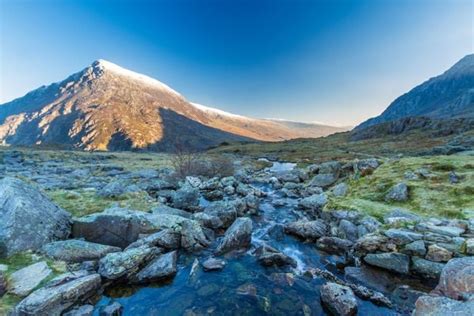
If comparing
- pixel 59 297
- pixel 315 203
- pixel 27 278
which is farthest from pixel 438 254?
pixel 27 278

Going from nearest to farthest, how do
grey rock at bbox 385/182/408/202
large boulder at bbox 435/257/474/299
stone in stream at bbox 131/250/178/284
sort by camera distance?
large boulder at bbox 435/257/474/299, stone in stream at bbox 131/250/178/284, grey rock at bbox 385/182/408/202

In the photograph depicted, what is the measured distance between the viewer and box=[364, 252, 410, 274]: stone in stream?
38.5 feet

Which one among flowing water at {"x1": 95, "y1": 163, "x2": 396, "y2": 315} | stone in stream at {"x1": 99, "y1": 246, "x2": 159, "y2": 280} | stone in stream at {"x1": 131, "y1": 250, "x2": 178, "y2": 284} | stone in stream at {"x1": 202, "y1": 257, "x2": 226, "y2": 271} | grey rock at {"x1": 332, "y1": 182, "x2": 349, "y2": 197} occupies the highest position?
grey rock at {"x1": 332, "y1": 182, "x2": 349, "y2": 197}

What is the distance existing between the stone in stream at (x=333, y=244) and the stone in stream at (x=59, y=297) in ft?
40.3

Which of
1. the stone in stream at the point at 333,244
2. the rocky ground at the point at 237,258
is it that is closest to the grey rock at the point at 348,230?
the rocky ground at the point at 237,258

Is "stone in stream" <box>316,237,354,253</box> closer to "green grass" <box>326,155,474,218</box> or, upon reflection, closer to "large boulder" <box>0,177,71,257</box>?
"green grass" <box>326,155,474,218</box>

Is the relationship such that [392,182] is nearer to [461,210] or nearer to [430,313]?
[461,210]

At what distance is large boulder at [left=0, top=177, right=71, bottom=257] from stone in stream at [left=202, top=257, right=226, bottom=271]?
8323 millimetres

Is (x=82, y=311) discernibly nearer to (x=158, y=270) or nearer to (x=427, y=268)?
(x=158, y=270)

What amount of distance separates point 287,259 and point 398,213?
8937mm

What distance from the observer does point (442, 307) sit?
273 inches

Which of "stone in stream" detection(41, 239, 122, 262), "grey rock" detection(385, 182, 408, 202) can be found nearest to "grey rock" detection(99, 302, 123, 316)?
"stone in stream" detection(41, 239, 122, 262)

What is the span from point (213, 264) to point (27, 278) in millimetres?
7861

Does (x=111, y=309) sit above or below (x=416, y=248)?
below
